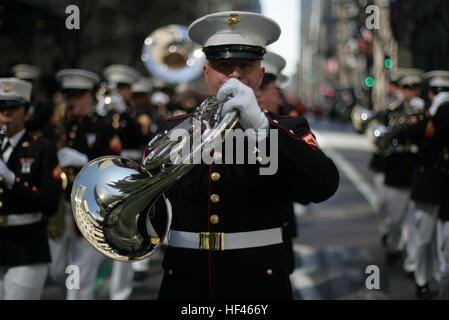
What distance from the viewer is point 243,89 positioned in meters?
2.45

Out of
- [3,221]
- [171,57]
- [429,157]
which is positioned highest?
[171,57]

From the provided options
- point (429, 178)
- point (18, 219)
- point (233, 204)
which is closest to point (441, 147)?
point (429, 178)

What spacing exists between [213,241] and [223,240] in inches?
1.8

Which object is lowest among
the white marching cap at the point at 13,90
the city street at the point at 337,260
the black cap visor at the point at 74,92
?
the city street at the point at 337,260

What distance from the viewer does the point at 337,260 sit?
27.5 ft

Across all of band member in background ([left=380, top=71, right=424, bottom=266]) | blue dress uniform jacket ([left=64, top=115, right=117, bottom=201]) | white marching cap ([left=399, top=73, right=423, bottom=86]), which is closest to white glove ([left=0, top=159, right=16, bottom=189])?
blue dress uniform jacket ([left=64, top=115, right=117, bottom=201])

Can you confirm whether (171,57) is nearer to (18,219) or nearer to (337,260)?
(337,260)

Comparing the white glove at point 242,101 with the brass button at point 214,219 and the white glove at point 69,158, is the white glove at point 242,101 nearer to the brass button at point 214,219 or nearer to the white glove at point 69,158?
the brass button at point 214,219

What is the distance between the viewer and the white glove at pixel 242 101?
2414 mm

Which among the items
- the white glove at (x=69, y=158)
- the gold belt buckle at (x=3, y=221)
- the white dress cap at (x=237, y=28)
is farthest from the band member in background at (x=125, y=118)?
the white dress cap at (x=237, y=28)

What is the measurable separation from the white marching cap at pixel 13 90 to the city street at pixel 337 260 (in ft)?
9.55
